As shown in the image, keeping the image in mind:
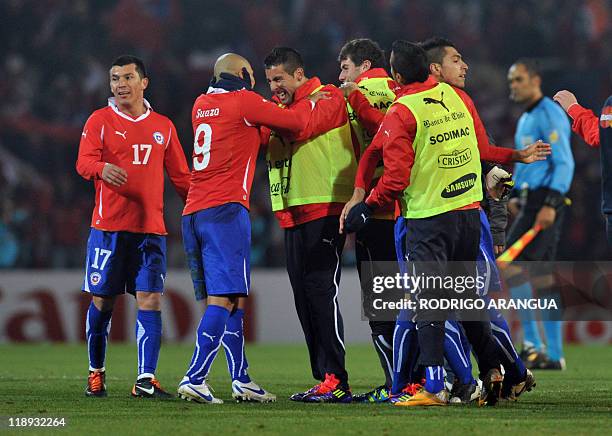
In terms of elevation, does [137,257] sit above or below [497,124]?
below

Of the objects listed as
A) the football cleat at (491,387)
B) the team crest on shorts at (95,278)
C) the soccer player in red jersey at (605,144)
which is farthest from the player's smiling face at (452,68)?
the team crest on shorts at (95,278)

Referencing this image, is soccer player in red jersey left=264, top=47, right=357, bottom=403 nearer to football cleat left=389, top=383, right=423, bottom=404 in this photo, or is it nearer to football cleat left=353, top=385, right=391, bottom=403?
football cleat left=353, top=385, right=391, bottom=403

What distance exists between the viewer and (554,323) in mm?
10281

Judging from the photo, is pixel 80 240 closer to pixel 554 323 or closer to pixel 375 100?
pixel 554 323

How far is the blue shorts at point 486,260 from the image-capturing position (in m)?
6.55

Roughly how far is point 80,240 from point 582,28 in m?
8.87

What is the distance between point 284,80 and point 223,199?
33.0 inches

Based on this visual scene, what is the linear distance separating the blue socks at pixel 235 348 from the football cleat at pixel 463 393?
4.14ft

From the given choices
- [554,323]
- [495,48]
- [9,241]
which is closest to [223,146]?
[554,323]

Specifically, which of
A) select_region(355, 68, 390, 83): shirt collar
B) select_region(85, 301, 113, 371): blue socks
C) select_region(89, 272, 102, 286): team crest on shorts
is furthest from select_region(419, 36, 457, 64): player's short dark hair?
select_region(85, 301, 113, 371): blue socks

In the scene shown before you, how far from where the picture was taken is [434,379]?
6082 mm

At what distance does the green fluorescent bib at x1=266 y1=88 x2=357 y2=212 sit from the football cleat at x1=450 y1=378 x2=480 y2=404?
4.24 ft

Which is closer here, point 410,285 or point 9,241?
point 410,285

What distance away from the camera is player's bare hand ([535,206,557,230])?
33.7 ft
